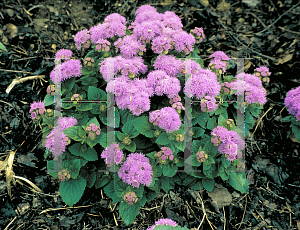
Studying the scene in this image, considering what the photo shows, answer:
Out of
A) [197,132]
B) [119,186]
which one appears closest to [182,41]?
[197,132]

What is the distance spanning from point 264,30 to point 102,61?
4685mm

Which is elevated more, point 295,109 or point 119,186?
point 295,109

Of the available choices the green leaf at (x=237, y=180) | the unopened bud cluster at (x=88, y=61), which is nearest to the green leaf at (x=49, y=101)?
the unopened bud cluster at (x=88, y=61)

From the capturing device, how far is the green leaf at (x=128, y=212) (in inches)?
126

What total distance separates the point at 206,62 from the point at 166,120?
3149mm

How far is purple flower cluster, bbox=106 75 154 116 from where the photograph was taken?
10.3 ft

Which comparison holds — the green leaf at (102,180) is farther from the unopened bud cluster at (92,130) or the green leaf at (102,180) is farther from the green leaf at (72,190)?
the unopened bud cluster at (92,130)

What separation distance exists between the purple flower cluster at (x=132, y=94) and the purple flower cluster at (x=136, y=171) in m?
0.62

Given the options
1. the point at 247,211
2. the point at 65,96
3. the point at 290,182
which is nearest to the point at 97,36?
the point at 65,96

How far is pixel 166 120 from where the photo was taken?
3.04 metres

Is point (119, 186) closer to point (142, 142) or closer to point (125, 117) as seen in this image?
point (142, 142)

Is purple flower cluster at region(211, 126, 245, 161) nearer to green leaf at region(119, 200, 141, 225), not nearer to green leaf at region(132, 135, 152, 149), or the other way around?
green leaf at region(132, 135, 152, 149)

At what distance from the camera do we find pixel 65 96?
3.81 meters

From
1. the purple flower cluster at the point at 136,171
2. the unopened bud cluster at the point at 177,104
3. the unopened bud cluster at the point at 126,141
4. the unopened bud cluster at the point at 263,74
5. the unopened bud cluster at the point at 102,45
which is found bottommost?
the purple flower cluster at the point at 136,171
